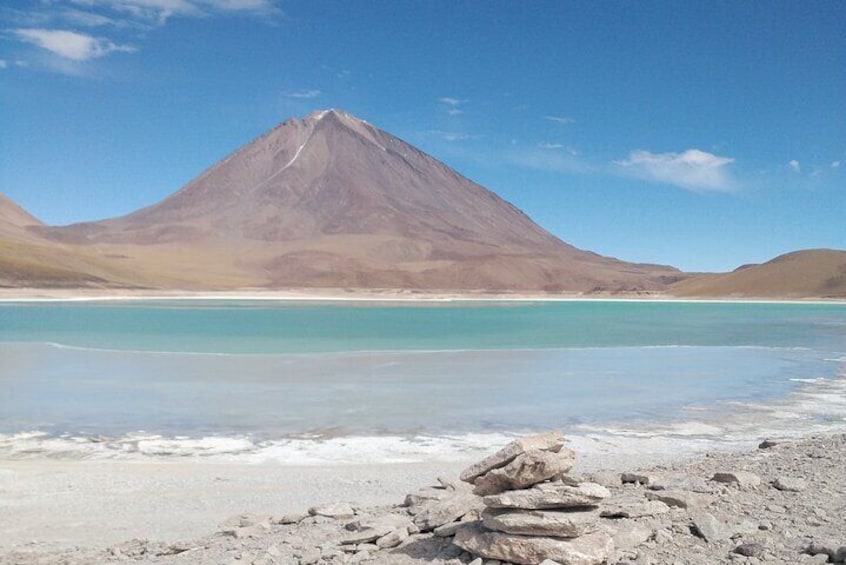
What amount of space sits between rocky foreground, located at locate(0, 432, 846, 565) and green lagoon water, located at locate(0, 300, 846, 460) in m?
3.41

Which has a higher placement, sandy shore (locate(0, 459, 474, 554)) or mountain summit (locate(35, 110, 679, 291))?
mountain summit (locate(35, 110, 679, 291))

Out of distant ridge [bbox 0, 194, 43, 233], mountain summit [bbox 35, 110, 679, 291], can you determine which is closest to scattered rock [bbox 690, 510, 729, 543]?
mountain summit [bbox 35, 110, 679, 291]

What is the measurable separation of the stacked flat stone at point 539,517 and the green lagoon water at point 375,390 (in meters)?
4.21

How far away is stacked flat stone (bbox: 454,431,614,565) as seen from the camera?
4.88 metres

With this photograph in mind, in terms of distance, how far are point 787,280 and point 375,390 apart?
95.7 metres

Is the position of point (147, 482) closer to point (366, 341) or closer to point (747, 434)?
point (747, 434)

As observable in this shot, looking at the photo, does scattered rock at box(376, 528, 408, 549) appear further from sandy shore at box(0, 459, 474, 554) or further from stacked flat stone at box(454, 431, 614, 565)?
sandy shore at box(0, 459, 474, 554)

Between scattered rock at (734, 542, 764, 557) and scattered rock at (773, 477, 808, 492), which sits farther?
scattered rock at (773, 477, 808, 492)

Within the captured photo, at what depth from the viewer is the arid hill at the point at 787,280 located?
9531cm

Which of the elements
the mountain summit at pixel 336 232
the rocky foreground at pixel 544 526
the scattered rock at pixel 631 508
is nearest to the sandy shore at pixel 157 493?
the rocky foreground at pixel 544 526

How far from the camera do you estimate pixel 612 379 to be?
55.1 ft

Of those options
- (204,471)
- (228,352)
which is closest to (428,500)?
(204,471)

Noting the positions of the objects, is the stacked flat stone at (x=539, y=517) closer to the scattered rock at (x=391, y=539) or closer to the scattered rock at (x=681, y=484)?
the scattered rock at (x=391, y=539)

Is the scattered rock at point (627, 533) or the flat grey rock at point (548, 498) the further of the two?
the scattered rock at point (627, 533)
